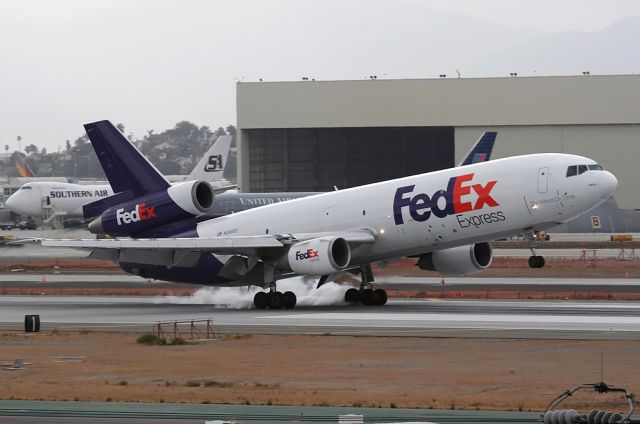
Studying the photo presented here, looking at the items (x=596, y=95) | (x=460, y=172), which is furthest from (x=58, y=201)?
(x=460, y=172)

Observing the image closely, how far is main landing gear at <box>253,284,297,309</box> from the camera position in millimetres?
41219

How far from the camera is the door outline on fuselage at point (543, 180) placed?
3784 centimetres

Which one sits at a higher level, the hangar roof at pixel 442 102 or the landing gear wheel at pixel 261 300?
the hangar roof at pixel 442 102

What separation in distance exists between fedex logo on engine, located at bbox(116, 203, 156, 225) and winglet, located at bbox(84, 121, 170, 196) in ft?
1.98

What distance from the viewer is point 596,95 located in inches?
3821

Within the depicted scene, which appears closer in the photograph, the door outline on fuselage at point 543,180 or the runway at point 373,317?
the runway at point 373,317

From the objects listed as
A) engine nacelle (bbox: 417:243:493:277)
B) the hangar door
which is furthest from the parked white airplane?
engine nacelle (bbox: 417:243:493:277)

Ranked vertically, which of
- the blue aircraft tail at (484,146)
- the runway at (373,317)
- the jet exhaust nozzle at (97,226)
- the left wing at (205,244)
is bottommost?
the runway at (373,317)

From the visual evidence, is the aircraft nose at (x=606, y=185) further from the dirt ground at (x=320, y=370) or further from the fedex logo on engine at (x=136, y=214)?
the fedex logo on engine at (x=136, y=214)

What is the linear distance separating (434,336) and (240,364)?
269 inches

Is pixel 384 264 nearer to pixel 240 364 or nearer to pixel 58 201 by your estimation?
pixel 240 364

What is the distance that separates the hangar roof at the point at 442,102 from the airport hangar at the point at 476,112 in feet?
0.27

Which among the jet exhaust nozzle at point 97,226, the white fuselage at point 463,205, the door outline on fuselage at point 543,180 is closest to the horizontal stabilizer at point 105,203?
the jet exhaust nozzle at point 97,226

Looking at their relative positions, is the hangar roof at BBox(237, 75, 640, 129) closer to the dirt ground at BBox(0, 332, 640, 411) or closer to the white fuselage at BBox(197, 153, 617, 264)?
the white fuselage at BBox(197, 153, 617, 264)
